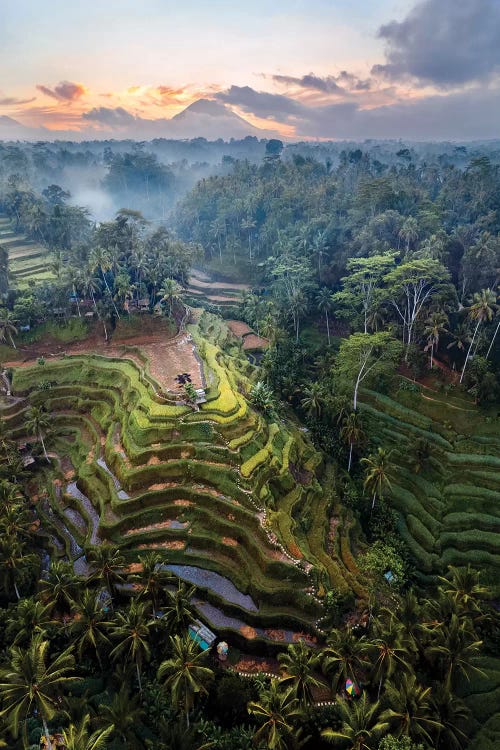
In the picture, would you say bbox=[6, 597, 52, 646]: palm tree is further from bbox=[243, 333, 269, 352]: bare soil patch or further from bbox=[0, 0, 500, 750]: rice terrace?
bbox=[243, 333, 269, 352]: bare soil patch

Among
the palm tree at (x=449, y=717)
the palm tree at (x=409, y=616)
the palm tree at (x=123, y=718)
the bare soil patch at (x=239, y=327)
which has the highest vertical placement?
the bare soil patch at (x=239, y=327)

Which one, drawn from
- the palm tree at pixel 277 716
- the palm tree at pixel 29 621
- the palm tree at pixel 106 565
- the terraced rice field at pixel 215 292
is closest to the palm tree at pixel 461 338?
the palm tree at pixel 277 716

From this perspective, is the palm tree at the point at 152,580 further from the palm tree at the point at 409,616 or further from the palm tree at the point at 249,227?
the palm tree at the point at 249,227

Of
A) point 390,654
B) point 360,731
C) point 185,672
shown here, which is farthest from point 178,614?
point 390,654

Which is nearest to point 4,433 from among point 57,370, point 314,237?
point 57,370

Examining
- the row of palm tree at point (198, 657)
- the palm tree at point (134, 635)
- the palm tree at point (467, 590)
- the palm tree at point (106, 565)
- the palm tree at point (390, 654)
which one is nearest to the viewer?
the row of palm tree at point (198, 657)

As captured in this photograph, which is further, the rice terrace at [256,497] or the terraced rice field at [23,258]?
the terraced rice field at [23,258]

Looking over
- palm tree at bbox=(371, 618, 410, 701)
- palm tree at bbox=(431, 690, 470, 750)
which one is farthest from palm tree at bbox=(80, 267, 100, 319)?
palm tree at bbox=(431, 690, 470, 750)
